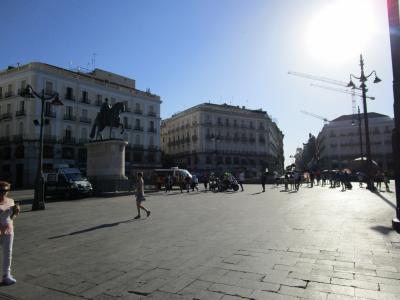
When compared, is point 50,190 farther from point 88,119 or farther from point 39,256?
point 88,119

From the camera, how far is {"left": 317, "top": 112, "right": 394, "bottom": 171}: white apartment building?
289 ft

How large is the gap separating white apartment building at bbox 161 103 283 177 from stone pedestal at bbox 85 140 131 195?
2016 inches

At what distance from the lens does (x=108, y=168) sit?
22297 millimetres

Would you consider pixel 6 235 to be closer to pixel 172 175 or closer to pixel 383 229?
pixel 383 229

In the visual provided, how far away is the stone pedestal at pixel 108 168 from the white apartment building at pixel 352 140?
7888cm

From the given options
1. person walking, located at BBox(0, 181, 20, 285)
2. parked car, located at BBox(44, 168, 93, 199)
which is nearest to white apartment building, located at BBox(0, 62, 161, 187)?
parked car, located at BBox(44, 168, 93, 199)

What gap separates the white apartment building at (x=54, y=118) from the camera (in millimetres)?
47000

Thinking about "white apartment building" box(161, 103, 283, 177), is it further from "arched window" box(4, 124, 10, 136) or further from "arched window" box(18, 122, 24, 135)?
"arched window" box(4, 124, 10, 136)

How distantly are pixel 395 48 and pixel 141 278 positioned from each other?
771 centimetres

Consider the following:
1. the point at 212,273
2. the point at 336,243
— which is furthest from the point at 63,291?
the point at 336,243

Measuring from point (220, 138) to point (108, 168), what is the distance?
57.6m

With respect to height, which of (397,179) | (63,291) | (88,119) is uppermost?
(88,119)

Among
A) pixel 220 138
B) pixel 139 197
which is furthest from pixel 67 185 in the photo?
pixel 220 138

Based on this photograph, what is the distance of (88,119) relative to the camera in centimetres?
5503
